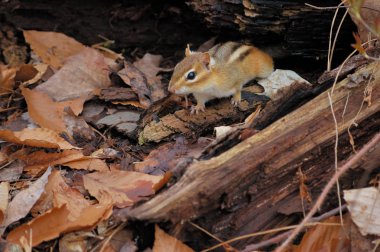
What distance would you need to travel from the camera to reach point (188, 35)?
5.64 metres

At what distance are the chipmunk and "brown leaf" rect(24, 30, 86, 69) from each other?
1394 millimetres

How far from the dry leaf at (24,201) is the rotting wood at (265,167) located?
33.2 inches

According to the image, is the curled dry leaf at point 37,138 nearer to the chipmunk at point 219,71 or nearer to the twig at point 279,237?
the chipmunk at point 219,71

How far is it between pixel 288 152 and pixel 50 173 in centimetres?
160

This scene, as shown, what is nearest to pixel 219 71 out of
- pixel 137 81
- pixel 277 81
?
pixel 277 81

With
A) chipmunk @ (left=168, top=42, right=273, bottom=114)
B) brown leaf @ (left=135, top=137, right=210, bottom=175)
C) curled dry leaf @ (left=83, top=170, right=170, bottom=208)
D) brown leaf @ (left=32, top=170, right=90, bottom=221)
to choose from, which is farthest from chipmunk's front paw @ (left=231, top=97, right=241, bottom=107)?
brown leaf @ (left=32, top=170, right=90, bottom=221)

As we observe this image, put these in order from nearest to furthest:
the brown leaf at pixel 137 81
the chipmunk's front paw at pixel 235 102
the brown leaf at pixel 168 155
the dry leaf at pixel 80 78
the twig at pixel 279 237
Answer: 1. the twig at pixel 279 237
2. the brown leaf at pixel 168 155
3. the chipmunk's front paw at pixel 235 102
4. the brown leaf at pixel 137 81
5. the dry leaf at pixel 80 78

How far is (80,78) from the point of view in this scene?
503cm

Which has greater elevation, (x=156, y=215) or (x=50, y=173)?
(x=156, y=215)

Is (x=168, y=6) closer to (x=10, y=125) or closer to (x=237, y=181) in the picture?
(x=10, y=125)

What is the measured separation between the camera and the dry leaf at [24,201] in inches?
131

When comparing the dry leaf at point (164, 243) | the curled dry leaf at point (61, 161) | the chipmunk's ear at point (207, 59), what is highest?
the chipmunk's ear at point (207, 59)

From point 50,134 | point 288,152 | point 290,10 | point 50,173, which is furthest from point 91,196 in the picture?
point 290,10

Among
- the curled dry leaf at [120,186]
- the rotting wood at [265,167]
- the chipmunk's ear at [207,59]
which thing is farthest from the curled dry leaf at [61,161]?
the chipmunk's ear at [207,59]
